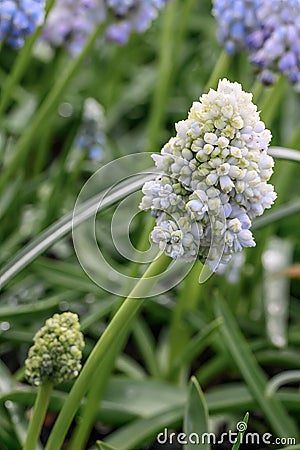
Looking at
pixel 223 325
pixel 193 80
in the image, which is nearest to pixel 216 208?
pixel 223 325

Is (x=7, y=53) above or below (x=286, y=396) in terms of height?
above

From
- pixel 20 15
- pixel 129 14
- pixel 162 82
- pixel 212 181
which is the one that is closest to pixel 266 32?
pixel 129 14

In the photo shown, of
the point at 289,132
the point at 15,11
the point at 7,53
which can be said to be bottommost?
the point at 15,11

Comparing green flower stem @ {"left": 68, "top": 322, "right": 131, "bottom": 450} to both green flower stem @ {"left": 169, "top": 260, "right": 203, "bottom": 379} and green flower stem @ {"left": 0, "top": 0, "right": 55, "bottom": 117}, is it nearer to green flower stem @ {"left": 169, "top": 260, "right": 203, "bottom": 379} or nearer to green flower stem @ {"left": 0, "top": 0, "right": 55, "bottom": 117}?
green flower stem @ {"left": 169, "top": 260, "right": 203, "bottom": 379}

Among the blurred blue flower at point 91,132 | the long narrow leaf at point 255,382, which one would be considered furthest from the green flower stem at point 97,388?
the blurred blue flower at point 91,132

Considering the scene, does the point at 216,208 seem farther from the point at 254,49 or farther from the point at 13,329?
the point at 13,329

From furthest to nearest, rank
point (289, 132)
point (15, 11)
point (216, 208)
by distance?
point (289, 132), point (15, 11), point (216, 208)

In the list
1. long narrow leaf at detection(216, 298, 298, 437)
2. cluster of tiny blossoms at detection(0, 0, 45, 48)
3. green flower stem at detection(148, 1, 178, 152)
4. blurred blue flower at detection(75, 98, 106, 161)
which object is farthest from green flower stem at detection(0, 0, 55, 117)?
long narrow leaf at detection(216, 298, 298, 437)

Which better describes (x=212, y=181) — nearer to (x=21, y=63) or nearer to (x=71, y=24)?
(x=21, y=63)

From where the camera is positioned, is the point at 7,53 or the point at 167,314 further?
the point at 7,53
